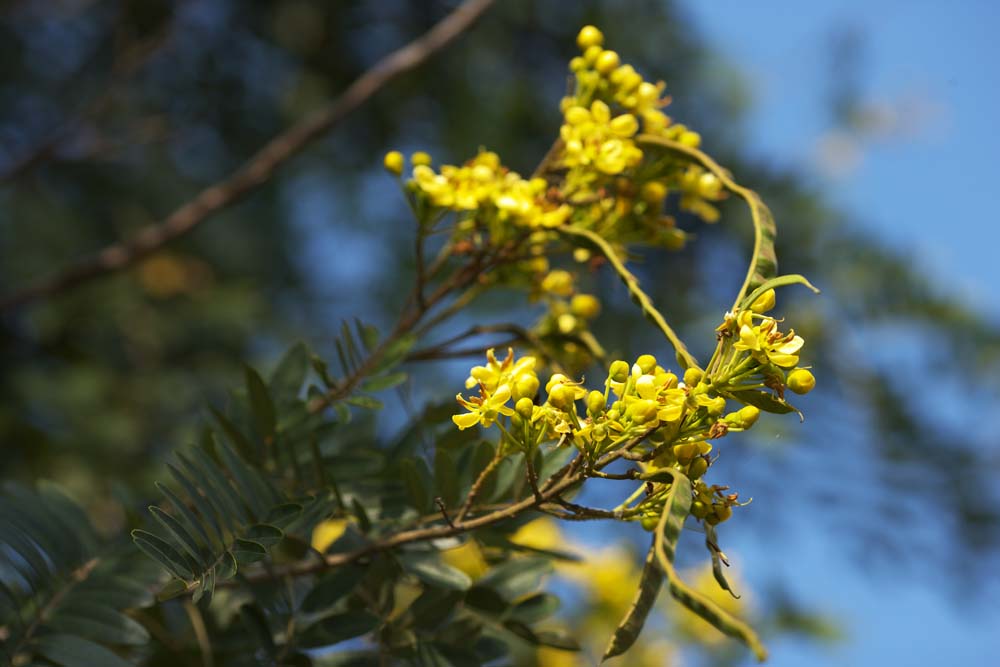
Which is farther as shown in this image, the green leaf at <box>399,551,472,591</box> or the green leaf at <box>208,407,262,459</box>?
the green leaf at <box>208,407,262,459</box>

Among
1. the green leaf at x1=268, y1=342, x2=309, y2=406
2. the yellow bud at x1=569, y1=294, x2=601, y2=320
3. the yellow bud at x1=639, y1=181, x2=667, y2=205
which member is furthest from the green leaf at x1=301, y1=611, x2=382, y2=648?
the yellow bud at x1=639, y1=181, x2=667, y2=205

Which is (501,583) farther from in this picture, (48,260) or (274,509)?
(48,260)

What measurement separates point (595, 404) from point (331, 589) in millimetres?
303

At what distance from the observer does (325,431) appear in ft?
2.82

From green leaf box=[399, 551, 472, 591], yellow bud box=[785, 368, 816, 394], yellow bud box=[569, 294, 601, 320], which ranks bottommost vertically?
green leaf box=[399, 551, 472, 591]

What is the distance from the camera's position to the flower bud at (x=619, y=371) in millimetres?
631

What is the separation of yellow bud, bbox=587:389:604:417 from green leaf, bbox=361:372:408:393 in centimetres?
27

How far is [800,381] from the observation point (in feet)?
1.95

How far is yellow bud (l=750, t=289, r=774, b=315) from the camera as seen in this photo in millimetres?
617

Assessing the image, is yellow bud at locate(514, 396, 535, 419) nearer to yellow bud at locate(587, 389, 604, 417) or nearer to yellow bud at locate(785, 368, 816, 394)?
→ yellow bud at locate(587, 389, 604, 417)

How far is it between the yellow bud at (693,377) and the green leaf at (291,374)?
1.43ft

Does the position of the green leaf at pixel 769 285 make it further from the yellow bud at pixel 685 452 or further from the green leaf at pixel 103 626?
the green leaf at pixel 103 626

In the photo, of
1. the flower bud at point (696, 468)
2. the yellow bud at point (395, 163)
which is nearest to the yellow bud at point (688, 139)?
the yellow bud at point (395, 163)

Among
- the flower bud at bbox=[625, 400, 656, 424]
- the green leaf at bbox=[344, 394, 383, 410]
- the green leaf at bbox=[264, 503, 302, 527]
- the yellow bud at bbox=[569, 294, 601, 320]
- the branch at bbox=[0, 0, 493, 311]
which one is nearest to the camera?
the flower bud at bbox=[625, 400, 656, 424]
